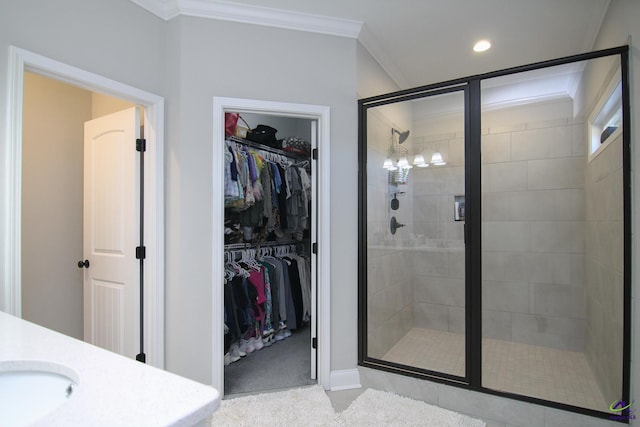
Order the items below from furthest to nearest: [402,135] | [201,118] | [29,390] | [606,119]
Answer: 1. [402,135]
2. [201,118]
3. [606,119]
4. [29,390]

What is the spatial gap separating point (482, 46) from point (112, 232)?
10.8ft

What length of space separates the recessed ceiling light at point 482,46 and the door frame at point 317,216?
4.75 ft

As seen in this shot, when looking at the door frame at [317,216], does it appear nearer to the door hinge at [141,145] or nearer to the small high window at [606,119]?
the door hinge at [141,145]

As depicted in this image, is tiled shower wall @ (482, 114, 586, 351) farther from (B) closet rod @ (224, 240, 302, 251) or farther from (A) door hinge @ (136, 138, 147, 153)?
(A) door hinge @ (136, 138, 147, 153)

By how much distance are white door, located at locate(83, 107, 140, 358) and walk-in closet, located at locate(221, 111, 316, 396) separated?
68cm

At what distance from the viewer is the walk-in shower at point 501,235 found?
211 centimetres

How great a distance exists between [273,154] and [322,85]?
3.50ft

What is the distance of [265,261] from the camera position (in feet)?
10.7

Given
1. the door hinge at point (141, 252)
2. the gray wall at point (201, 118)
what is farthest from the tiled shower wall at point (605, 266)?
the door hinge at point (141, 252)

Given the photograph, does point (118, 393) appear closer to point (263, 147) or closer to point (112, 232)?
point (112, 232)

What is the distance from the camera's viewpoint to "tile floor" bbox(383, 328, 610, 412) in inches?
80.4

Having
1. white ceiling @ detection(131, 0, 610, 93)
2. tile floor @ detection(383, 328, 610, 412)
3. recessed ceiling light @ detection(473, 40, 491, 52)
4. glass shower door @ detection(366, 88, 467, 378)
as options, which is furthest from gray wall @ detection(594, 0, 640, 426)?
recessed ceiling light @ detection(473, 40, 491, 52)

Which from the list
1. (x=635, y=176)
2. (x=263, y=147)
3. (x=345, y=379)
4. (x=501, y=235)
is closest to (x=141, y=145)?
(x=263, y=147)

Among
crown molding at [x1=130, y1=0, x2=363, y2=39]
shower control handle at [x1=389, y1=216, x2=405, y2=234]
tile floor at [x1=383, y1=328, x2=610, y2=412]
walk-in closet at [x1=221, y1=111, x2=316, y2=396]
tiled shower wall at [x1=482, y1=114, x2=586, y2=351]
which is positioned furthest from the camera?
shower control handle at [x1=389, y1=216, x2=405, y2=234]
